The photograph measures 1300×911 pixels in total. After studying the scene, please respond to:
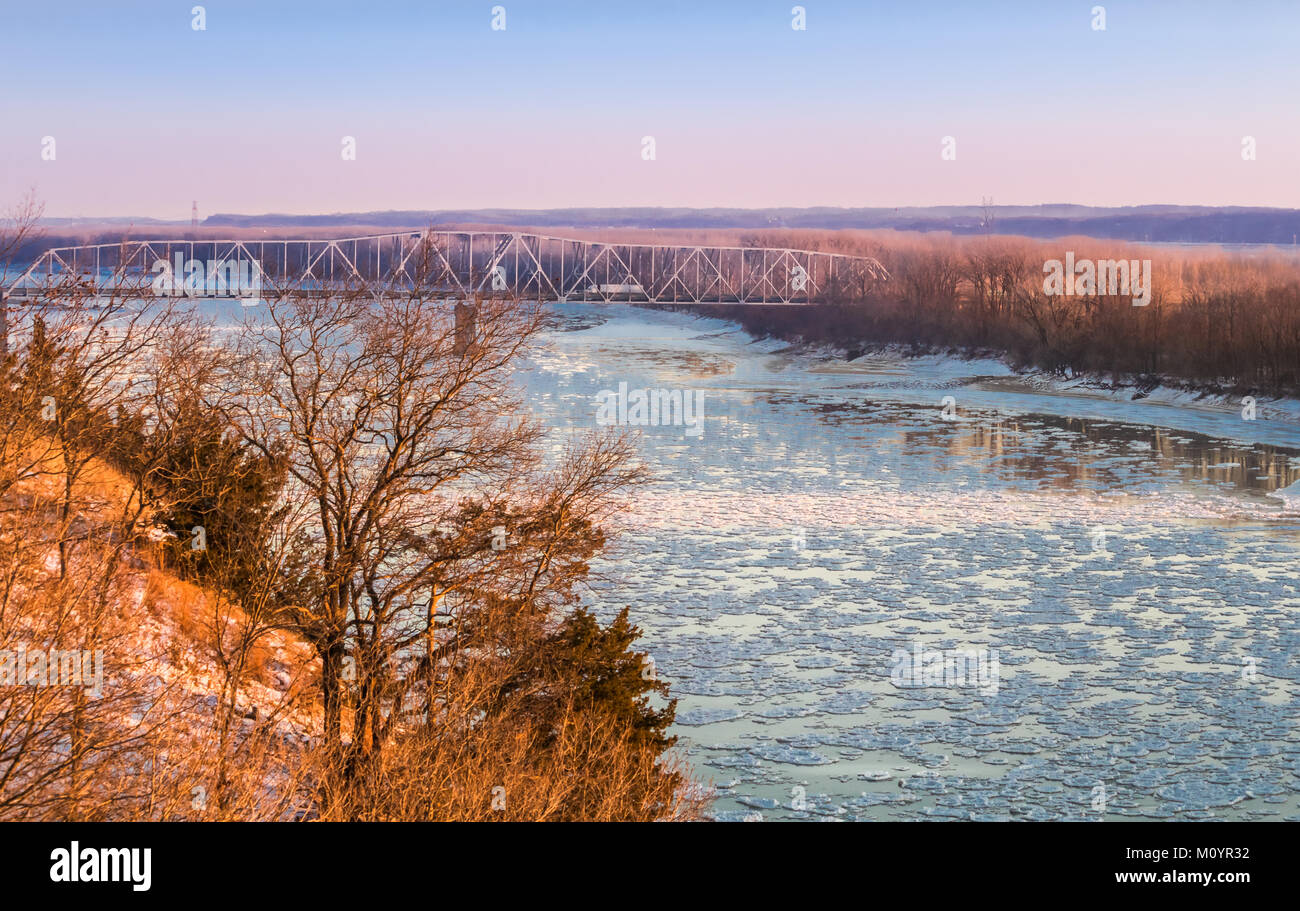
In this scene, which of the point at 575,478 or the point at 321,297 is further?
the point at 321,297

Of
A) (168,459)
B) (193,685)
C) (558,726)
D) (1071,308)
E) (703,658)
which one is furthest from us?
(1071,308)

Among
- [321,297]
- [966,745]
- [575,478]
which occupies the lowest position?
[966,745]

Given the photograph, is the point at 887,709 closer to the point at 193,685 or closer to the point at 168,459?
the point at 193,685

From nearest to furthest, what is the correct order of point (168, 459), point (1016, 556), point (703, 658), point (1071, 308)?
point (168, 459) < point (703, 658) < point (1016, 556) < point (1071, 308)

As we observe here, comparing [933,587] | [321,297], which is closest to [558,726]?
[321,297]
